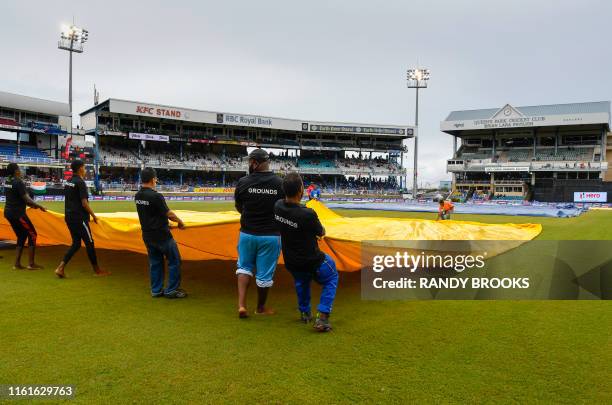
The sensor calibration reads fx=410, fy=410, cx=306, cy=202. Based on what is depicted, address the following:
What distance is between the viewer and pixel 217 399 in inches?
98.1

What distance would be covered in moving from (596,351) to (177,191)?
45692 mm

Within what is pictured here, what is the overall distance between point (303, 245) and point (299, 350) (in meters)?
0.92

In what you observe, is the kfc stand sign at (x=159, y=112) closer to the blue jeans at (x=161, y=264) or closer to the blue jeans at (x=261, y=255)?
the blue jeans at (x=161, y=264)

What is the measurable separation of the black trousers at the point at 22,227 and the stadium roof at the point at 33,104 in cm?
4598

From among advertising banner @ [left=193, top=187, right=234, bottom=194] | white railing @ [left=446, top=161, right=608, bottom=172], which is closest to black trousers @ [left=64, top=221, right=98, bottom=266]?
advertising banner @ [left=193, top=187, right=234, bottom=194]

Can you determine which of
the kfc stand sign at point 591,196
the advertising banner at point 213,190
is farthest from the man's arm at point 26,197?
the advertising banner at point 213,190

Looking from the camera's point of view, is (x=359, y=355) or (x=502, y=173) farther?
(x=502, y=173)

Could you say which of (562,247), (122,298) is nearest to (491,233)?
(562,247)

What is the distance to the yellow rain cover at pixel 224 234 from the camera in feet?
15.8

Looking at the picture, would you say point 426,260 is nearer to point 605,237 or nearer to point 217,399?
point 217,399

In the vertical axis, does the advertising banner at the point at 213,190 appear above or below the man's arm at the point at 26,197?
below

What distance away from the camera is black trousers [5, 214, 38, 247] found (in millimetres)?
6262

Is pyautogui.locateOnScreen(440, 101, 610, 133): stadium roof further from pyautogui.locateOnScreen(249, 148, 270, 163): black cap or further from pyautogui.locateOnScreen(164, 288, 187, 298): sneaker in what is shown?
pyautogui.locateOnScreen(164, 288, 187, 298): sneaker

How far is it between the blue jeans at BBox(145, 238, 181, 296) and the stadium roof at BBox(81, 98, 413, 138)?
46636mm
